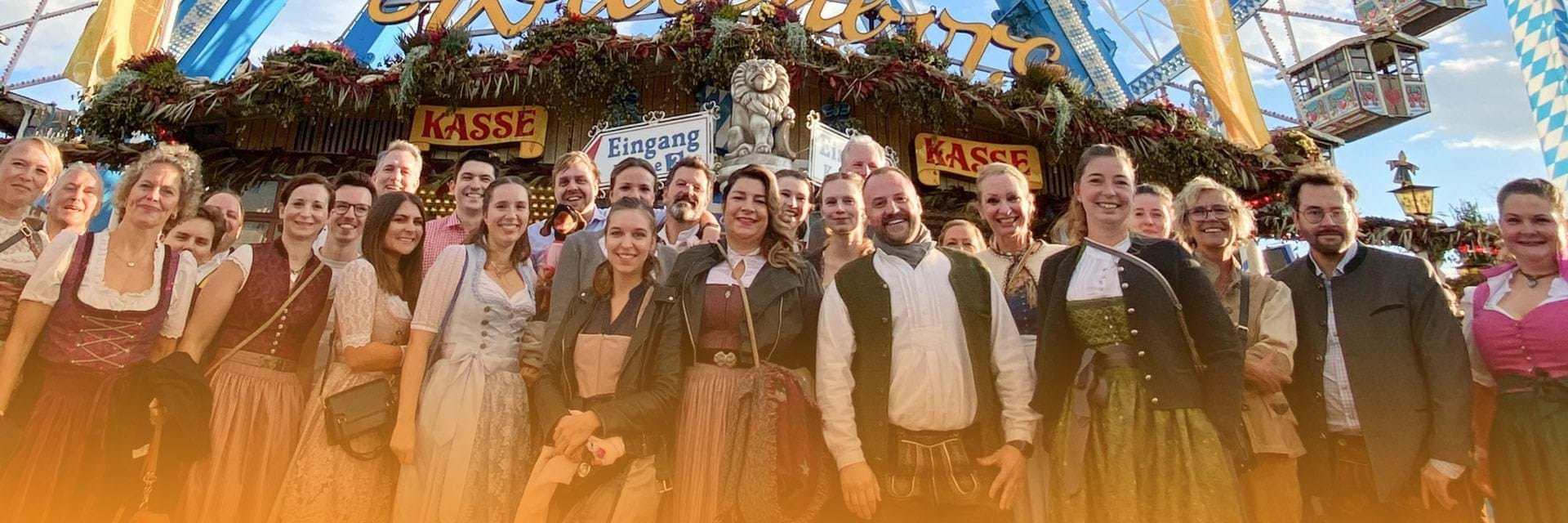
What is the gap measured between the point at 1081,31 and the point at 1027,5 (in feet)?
4.29

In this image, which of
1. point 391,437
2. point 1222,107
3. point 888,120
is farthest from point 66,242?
point 1222,107

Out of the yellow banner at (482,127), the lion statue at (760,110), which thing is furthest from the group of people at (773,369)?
the yellow banner at (482,127)

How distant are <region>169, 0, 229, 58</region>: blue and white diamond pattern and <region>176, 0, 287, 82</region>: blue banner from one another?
0.7 inches

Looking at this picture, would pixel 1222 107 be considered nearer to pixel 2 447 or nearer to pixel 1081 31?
pixel 1081 31

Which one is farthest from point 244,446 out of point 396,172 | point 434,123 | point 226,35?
point 226,35

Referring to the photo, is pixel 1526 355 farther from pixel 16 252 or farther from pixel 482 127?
pixel 482 127

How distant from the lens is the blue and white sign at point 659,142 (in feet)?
24.5

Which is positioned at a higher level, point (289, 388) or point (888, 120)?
point (888, 120)

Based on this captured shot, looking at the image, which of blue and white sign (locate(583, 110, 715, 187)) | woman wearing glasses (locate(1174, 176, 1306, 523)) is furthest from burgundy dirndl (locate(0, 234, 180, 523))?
blue and white sign (locate(583, 110, 715, 187))

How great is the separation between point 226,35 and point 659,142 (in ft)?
29.2

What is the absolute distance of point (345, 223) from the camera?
2.93 meters

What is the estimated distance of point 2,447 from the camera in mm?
2295

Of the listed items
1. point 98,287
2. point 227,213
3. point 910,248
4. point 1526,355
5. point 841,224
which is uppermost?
point 227,213

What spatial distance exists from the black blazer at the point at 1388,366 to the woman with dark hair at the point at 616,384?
2.24 metres
